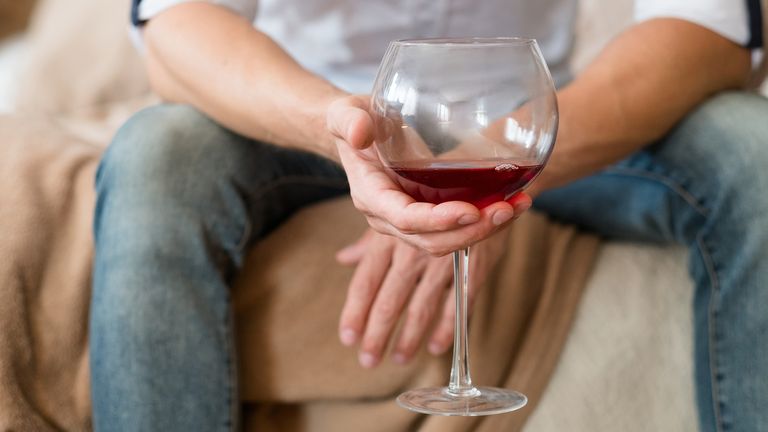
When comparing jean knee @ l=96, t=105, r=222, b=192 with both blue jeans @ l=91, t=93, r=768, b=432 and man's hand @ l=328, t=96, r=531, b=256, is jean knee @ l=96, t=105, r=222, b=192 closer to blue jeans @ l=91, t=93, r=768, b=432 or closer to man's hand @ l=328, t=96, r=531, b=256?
blue jeans @ l=91, t=93, r=768, b=432

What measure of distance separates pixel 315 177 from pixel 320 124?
1.00ft

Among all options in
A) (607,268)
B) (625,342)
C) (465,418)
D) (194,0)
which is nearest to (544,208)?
(607,268)

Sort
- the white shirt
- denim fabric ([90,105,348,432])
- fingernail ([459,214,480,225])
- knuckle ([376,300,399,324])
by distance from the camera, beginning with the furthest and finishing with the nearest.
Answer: the white shirt → knuckle ([376,300,399,324]) → denim fabric ([90,105,348,432]) → fingernail ([459,214,480,225])

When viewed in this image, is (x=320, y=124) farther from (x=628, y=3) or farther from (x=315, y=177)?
(x=628, y=3)

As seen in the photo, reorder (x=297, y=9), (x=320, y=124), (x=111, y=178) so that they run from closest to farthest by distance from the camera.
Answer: (x=320, y=124) < (x=111, y=178) < (x=297, y=9)

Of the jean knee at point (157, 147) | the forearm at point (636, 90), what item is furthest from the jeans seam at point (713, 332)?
the jean knee at point (157, 147)

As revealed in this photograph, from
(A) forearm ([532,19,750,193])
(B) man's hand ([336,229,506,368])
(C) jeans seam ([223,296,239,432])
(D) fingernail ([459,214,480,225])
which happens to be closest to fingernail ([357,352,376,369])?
(B) man's hand ([336,229,506,368])

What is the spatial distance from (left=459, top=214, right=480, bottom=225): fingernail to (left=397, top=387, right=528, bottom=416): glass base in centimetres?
16

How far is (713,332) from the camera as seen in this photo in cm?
100

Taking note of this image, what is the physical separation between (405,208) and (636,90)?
0.49 meters

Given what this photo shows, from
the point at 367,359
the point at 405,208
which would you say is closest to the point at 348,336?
the point at 367,359

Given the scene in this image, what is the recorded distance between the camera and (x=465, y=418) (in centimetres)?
103

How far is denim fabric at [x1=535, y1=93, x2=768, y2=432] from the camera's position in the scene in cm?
96

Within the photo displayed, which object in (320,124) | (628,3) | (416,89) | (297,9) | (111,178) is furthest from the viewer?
(628,3)
